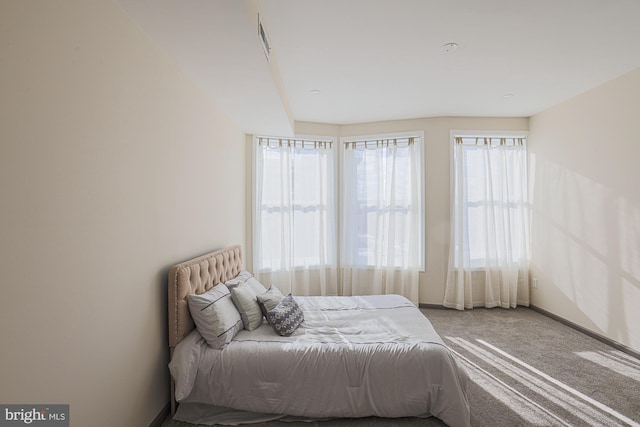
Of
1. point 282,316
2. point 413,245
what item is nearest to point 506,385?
point 282,316

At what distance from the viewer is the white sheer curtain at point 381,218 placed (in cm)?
445

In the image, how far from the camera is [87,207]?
1.39 m

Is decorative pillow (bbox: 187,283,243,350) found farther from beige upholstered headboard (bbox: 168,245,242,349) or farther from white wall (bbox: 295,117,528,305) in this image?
white wall (bbox: 295,117,528,305)

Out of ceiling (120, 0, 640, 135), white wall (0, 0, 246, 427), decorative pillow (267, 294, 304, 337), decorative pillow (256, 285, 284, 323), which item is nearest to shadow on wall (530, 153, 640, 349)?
ceiling (120, 0, 640, 135)

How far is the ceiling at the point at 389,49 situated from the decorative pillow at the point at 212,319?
1.64 metres

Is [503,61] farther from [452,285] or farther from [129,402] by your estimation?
[129,402]

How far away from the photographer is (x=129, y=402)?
5.67 ft

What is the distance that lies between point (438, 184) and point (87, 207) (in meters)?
4.06

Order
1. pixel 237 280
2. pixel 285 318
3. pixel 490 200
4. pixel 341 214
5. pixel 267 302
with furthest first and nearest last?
pixel 341 214 → pixel 490 200 → pixel 237 280 → pixel 267 302 → pixel 285 318

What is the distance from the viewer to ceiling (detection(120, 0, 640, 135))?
6.13 feet

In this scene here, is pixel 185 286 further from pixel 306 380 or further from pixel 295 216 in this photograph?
pixel 295 216

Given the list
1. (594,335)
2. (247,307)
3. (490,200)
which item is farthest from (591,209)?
(247,307)

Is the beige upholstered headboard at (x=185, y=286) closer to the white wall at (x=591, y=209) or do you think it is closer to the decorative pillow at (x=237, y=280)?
the decorative pillow at (x=237, y=280)

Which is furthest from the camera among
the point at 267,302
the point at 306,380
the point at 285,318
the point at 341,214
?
the point at 341,214
